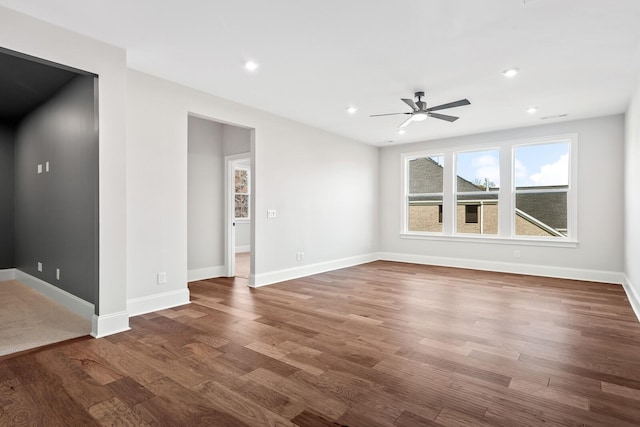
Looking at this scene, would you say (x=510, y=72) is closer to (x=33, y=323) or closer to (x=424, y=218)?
(x=424, y=218)

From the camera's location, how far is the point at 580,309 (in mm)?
4043

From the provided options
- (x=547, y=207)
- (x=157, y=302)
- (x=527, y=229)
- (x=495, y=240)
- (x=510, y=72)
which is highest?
(x=510, y=72)

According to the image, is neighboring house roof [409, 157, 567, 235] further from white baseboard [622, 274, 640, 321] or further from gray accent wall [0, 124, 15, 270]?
gray accent wall [0, 124, 15, 270]

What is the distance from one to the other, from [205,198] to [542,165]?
5.94 m

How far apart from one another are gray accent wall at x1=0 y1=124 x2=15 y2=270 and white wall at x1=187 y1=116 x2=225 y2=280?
2.87 m

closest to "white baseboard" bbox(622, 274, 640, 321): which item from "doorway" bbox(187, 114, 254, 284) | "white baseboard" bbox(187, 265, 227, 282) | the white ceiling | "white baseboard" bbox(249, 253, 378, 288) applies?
the white ceiling

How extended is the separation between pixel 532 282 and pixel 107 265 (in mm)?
5911

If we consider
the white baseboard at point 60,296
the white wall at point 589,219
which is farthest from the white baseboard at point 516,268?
A: the white baseboard at point 60,296

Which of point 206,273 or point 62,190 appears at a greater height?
point 62,190

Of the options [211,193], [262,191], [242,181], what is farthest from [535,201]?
[242,181]

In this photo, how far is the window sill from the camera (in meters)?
5.98

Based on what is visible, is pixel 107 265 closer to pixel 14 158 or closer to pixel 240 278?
pixel 240 278

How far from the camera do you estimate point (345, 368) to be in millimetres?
2508

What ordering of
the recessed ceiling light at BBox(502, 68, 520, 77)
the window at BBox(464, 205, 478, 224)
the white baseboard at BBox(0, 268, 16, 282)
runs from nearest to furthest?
1. the recessed ceiling light at BBox(502, 68, 520, 77)
2. the white baseboard at BBox(0, 268, 16, 282)
3. the window at BBox(464, 205, 478, 224)
